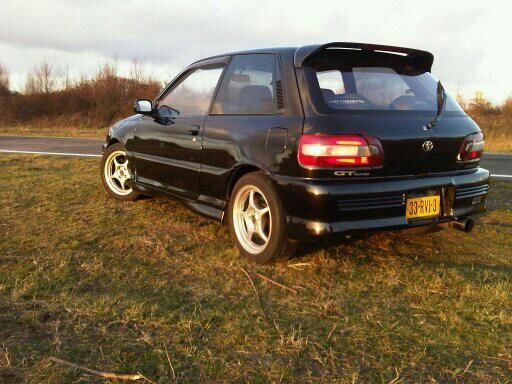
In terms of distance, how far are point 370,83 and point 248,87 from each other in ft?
3.18

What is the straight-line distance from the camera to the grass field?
231 centimetres

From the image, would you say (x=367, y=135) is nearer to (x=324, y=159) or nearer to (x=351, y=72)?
(x=324, y=159)

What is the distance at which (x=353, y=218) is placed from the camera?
322 cm

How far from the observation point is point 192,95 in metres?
4.62

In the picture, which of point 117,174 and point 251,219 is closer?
point 251,219

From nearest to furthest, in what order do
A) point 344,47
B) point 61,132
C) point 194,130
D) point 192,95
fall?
point 344,47 < point 194,130 < point 192,95 < point 61,132

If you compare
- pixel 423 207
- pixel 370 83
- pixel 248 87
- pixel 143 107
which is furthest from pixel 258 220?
pixel 143 107

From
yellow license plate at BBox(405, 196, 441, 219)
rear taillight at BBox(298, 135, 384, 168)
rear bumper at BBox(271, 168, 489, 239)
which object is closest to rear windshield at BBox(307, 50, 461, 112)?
rear taillight at BBox(298, 135, 384, 168)

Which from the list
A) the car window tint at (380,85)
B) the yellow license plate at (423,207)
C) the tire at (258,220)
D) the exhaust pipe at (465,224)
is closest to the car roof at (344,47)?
the car window tint at (380,85)

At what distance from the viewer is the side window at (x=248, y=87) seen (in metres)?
3.68

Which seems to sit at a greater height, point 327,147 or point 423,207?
point 327,147

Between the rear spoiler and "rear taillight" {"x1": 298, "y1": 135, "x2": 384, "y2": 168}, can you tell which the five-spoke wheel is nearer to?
"rear taillight" {"x1": 298, "y1": 135, "x2": 384, "y2": 168}

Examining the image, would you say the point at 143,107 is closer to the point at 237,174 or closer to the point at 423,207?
the point at 237,174

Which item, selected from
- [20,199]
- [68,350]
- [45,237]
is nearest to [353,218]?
[68,350]
